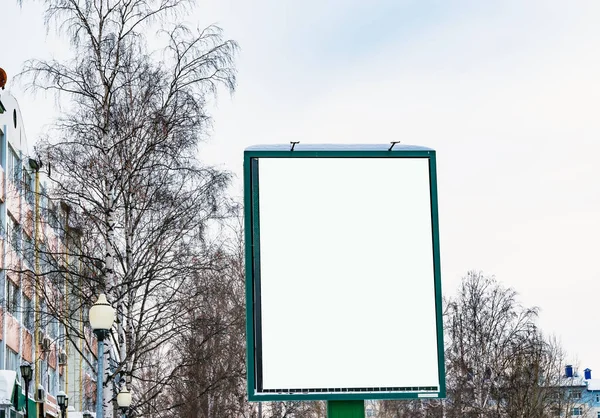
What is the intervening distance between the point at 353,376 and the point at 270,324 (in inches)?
61.6

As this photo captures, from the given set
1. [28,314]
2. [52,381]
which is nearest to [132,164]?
[28,314]

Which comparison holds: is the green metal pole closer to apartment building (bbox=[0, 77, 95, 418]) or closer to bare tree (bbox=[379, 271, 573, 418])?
apartment building (bbox=[0, 77, 95, 418])

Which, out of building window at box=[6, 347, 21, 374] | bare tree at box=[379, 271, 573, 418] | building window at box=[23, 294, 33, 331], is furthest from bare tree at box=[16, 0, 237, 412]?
bare tree at box=[379, 271, 573, 418]

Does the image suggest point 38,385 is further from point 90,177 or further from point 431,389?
point 431,389

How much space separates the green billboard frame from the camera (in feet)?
59.1

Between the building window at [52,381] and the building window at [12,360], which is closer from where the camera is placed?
the building window at [12,360]

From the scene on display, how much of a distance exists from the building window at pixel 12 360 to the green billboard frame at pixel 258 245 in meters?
27.0

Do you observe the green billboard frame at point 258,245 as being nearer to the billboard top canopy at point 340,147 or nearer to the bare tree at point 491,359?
the billboard top canopy at point 340,147

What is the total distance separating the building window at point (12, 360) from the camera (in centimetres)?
4319

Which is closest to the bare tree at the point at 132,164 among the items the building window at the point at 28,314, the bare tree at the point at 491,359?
the building window at the point at 28,314

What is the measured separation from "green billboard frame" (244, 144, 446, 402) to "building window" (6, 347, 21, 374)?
88.6 feet

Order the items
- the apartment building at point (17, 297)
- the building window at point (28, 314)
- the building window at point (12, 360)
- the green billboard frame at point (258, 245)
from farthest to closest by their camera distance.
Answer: the building window at point (12, 360) < the apartment building at point (17, 297) < the building window at point (28, 314) < the green billboard frame at point (258, 245)

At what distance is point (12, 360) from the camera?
44562 millimetres

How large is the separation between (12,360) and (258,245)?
2872 cm
